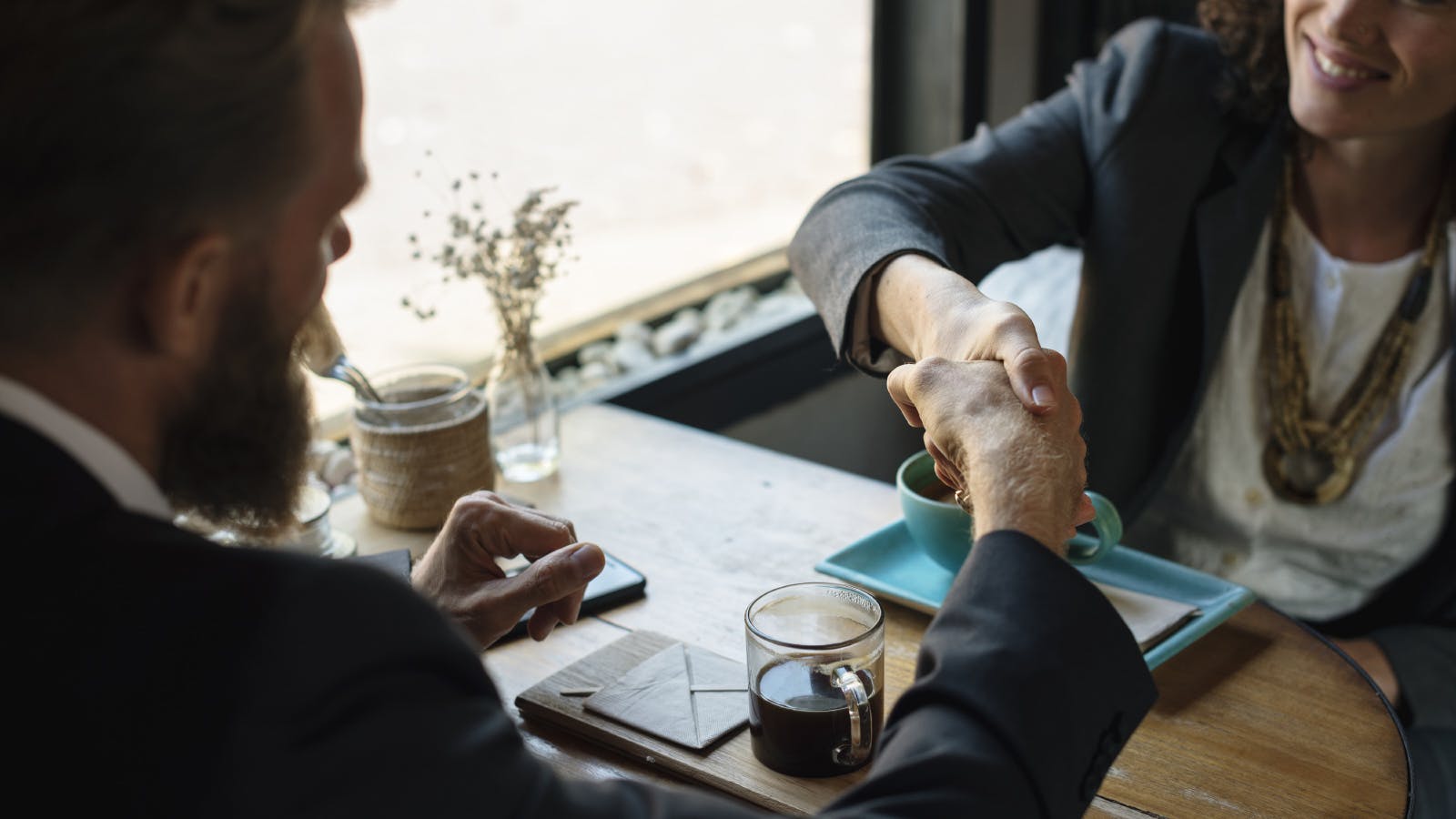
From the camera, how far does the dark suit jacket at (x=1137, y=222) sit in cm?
169

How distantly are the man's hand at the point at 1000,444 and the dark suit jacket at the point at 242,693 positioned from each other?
0.21m

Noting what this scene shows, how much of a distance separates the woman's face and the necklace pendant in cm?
40

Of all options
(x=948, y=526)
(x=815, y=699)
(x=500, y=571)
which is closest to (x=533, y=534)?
(x=500, y=571)

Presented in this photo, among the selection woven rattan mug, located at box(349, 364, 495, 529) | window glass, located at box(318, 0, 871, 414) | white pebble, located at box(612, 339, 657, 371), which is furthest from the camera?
white pebble, located at box(612, 339, 657, 371)

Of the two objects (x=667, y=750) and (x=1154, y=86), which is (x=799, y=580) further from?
(x=1154, y=86)

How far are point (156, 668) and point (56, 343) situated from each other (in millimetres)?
173

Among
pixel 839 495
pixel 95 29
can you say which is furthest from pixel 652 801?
pixel 839 495

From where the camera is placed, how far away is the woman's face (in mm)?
1515

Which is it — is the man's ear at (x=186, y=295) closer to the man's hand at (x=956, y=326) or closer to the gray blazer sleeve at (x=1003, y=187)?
the man's hand at (x=956, y=326)

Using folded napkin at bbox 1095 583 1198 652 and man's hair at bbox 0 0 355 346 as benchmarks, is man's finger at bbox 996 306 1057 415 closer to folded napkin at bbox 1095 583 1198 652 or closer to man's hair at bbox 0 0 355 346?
folded napkin at bbox 1095 583 1198 652

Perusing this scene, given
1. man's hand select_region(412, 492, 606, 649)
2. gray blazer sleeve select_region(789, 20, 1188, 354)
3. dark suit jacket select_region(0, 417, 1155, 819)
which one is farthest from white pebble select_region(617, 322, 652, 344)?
dark suit jacket select_region(0, 417, 1155, 819)

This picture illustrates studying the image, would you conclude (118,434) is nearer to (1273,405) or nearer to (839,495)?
(839,495)

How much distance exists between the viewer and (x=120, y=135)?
2.04ft

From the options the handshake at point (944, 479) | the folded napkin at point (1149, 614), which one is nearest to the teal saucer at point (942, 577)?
the folded napkin at point (1149, 614)
